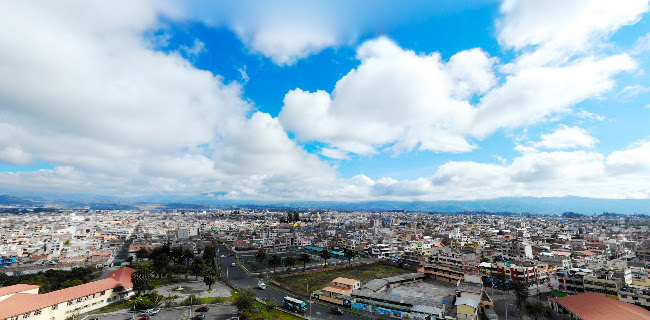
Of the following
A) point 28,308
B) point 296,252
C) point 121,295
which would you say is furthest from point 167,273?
point 296,252

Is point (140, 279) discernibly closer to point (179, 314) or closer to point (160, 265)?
point (179, 314)

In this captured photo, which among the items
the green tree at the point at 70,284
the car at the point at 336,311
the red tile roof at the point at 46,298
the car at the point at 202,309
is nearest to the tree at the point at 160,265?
the red tile roof at the point at 46,298

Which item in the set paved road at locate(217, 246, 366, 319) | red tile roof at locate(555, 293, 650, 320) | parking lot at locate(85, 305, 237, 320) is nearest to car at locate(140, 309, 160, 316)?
parking lot at locate(85, 305, 237, 320)

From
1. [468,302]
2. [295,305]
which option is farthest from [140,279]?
[468,302]

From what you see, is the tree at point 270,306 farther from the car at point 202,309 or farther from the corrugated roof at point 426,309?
the corrugated roof at point 426,309

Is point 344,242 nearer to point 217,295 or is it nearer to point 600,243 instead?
point 217,295
